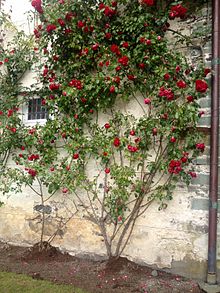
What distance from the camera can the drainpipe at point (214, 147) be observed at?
3004mm

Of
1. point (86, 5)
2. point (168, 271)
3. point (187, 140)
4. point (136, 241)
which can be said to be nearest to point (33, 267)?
point (136, 241)

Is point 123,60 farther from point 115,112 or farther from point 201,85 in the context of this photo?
point 201,85

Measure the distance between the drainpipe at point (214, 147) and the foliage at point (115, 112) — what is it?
0.15 metres

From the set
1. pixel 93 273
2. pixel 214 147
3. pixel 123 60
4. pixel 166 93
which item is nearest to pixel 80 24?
pixel 123 60

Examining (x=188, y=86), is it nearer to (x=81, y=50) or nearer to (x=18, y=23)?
(x=81, y=50)

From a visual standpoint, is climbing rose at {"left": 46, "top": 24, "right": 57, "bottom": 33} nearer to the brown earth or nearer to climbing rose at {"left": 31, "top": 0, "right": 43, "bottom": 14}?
climbing rose at {"left": 31, "top": 0, "right": 43, "bottom": 14}

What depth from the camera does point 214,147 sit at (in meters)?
3.09

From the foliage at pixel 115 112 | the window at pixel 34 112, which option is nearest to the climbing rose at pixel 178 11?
the foliage at pixel 115 112

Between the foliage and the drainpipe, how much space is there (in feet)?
0.49

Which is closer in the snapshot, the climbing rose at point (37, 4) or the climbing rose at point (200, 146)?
the climbing rose at point (200, 146)

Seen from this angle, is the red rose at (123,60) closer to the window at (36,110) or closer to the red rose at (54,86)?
the red rose at (54,86)

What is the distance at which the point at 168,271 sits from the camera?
11.0 feet

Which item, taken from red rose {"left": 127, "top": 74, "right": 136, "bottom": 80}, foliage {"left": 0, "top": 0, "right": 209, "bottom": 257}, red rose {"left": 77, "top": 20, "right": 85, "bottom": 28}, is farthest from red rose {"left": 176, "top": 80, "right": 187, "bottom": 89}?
red rose {"left": 77, "top": 20, "right": 85, "bottom": 28}

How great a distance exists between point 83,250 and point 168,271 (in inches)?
48.5
